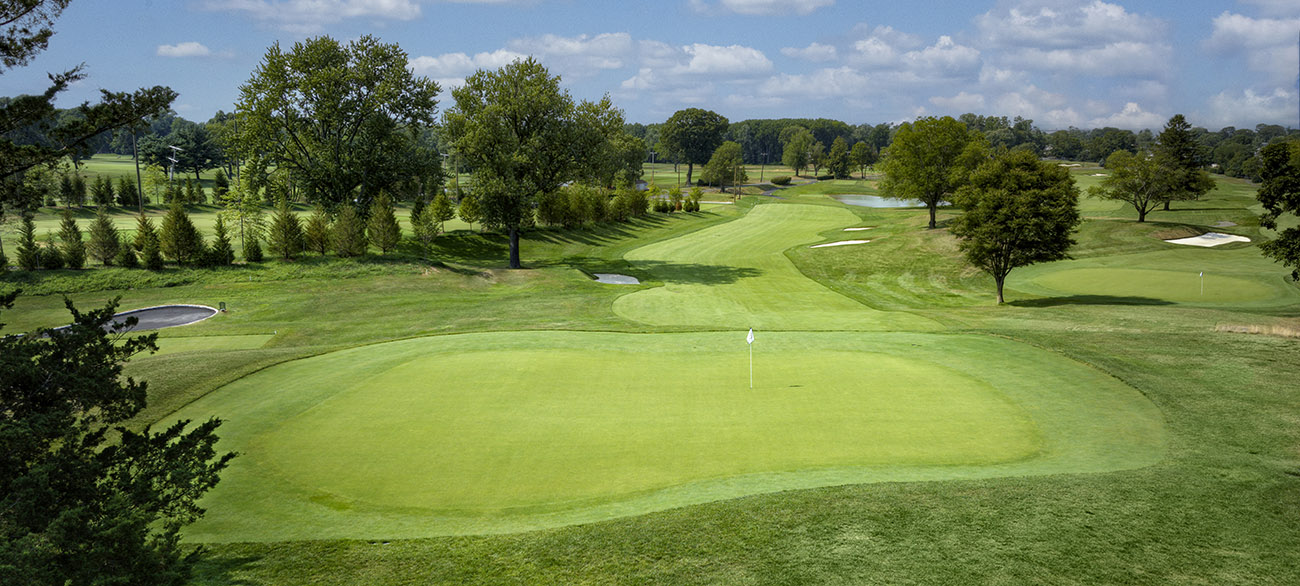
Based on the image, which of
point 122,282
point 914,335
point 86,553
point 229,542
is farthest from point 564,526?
point 122,282

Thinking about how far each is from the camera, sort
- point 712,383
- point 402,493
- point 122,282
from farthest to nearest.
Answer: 1. point 122,282
2. point 712,383
3. point 402,493

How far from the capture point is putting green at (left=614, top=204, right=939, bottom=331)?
26328 mm

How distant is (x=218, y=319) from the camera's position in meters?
25.9

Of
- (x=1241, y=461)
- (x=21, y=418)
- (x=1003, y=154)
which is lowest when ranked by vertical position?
(x=1241, y=461)

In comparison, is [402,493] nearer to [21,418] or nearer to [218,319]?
[21,418]

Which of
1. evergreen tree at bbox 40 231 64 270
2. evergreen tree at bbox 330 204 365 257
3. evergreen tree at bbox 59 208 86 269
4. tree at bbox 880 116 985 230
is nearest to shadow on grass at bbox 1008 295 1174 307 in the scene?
tree at bbox 880 116 985 230

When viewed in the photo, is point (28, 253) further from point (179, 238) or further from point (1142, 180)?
point (1142, 180)

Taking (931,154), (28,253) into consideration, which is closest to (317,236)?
(28,253)

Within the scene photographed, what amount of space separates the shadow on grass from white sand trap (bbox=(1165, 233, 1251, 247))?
22.3 metres

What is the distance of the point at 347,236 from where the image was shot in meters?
36.9

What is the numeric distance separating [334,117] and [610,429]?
3641cm

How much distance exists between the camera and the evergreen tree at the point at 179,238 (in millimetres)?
32750

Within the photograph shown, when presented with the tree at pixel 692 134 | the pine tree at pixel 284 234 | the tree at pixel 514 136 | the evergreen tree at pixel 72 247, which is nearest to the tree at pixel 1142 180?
the tree at pixel 514 136

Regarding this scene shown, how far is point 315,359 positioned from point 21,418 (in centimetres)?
1226
